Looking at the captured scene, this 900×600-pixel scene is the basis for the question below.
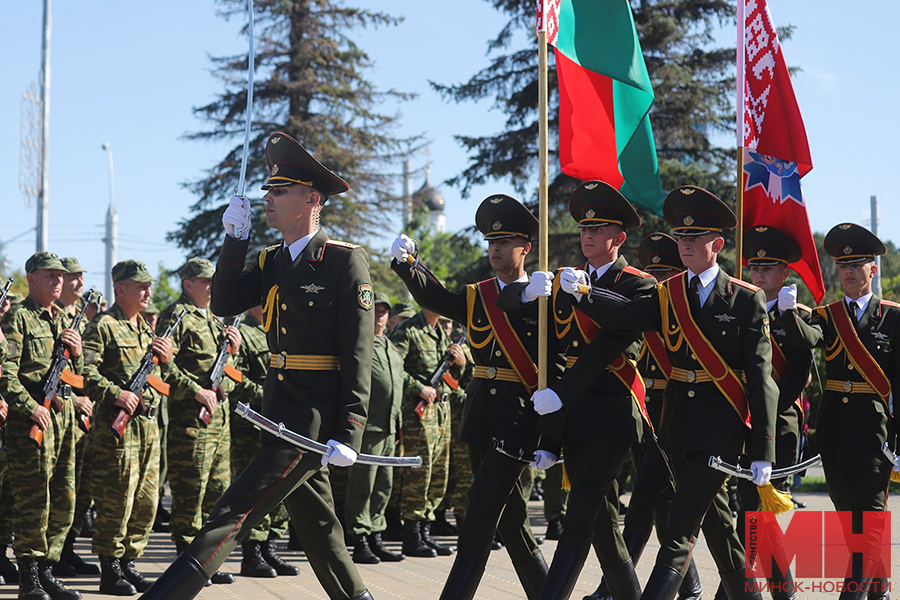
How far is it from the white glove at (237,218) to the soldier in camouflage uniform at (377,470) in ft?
13.9

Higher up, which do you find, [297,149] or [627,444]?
[297,149]

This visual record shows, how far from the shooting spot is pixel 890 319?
22.8ft

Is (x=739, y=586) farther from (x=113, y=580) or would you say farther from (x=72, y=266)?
(x=72, y=266)

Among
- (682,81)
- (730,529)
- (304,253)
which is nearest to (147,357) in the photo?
(304,253)

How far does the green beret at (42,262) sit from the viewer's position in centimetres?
762

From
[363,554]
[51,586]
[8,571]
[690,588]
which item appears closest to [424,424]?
[363,554]

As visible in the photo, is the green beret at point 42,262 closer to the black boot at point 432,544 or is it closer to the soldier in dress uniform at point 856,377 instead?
the black boot at point 432,544

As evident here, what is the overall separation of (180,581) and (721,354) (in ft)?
9.66

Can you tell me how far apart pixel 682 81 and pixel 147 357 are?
11694 mm

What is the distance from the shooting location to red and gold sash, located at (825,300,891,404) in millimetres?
6883

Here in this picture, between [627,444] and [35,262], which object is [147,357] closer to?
[35,262]

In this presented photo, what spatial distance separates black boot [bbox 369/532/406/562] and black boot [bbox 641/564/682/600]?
14.1 feet

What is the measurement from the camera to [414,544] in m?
9.70

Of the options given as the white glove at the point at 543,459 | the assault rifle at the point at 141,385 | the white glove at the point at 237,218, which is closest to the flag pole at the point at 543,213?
the white glove at the point at 543,459
